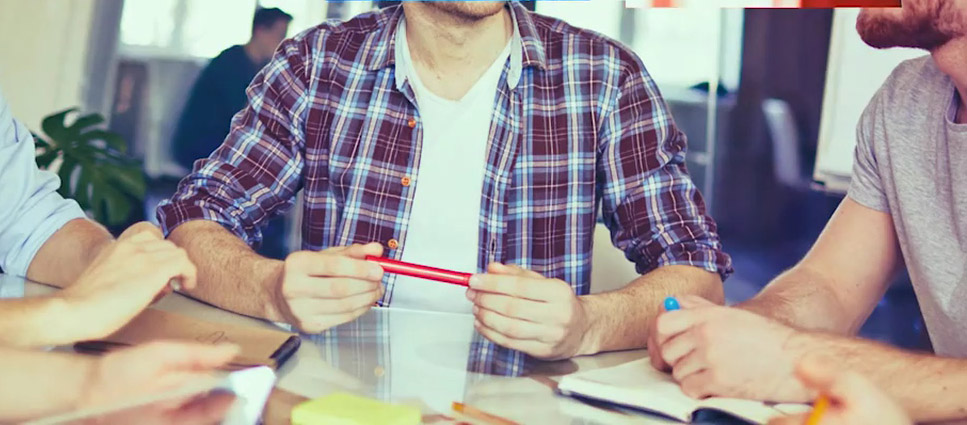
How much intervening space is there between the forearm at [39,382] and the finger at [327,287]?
22 centimetres

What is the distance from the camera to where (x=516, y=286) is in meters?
0.90

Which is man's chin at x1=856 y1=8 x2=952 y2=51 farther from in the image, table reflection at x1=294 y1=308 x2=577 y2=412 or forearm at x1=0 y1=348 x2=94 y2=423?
forearm at x1=0 y1=348 x2=94 y2=423

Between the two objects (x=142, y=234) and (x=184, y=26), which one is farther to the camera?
(x=184, y=26)

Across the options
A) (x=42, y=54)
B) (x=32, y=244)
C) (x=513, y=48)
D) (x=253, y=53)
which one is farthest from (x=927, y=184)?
(x=42, y=54)

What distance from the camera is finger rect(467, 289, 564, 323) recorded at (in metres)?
0.89

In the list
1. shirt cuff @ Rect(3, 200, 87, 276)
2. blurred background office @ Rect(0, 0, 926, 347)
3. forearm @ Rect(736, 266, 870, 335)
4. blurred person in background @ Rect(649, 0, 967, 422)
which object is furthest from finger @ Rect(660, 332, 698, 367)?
blurred background office @ Rect(0, 0, 926, 347)

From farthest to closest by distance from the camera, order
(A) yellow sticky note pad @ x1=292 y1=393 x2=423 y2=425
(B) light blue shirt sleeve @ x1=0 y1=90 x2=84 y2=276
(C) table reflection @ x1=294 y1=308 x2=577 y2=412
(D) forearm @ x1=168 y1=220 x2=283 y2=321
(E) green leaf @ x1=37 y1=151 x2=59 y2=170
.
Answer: (E) green leaf @ x1=37 y1=151 x2=59 y2=170 < (B) light blue shirt sleeve @ x1=0 y1=90 x2=84 y2=276 < (D) forearm @ x1=168 y1=220 x2=283 y2=321 < (C) table reflection @ x1=294 y1=308 x2=577 y2=412 < (A) yellow sticky note pad @ x1=292 y1=393 x2=423 y2=425

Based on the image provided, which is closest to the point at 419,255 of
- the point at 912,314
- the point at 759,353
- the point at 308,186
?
the point at 308,186

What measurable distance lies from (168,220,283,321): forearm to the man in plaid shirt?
0.16ft

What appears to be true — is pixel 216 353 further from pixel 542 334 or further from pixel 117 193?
pixel 117 193

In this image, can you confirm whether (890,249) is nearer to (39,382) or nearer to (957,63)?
(957,63)

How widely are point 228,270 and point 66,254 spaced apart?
189 millimetres

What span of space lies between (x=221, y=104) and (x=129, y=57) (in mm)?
268

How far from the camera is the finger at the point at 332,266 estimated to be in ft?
2.96
